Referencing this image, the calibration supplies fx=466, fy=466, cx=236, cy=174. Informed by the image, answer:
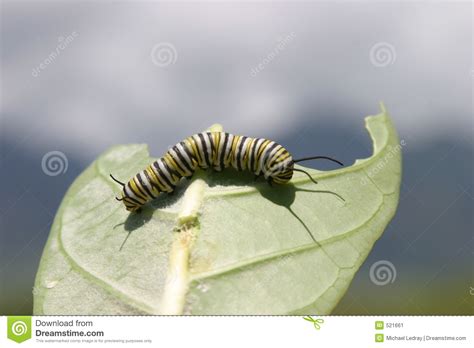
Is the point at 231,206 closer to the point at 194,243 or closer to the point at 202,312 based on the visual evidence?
the point at 194,243

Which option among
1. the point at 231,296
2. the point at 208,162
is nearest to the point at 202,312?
the point at 231,296

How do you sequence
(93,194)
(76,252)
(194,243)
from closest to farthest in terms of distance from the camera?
(194,243), (76,252), (93,194)
